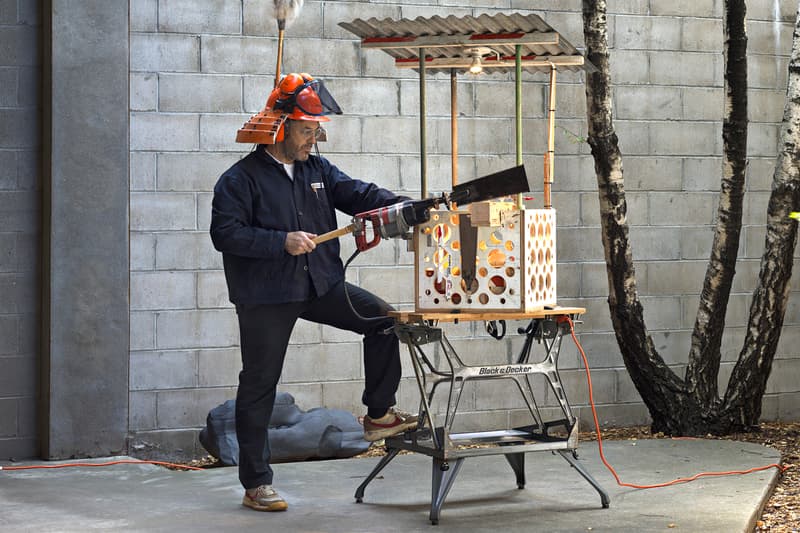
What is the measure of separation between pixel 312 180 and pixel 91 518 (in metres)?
1.49

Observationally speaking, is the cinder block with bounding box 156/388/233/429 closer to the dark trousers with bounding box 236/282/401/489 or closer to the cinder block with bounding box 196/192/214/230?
the cinder block with bounding box 196/192/214/230

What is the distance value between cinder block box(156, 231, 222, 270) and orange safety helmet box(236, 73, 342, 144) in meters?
1.42

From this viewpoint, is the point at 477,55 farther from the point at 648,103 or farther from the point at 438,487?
the point at 648,103


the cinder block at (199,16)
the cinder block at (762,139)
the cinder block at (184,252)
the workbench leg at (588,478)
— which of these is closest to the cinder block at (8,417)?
the cinder block at (184,252)

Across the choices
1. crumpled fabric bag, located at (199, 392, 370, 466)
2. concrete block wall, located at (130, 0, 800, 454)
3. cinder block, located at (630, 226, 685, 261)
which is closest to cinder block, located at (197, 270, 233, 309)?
concrete block wall, located at (130, 0, 800, 454)

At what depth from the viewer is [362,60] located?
5.79 m

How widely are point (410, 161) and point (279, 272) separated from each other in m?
1.86

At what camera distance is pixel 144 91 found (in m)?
5.47

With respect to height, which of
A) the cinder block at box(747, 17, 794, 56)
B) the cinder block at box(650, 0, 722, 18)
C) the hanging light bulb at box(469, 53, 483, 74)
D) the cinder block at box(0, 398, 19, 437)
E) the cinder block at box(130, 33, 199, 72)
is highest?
the cinder block at box(650, 0, 722, 18)

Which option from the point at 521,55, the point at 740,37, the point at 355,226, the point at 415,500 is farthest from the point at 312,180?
the point at 740,37

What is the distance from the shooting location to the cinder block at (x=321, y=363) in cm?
572

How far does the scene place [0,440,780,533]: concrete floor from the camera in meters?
3.99

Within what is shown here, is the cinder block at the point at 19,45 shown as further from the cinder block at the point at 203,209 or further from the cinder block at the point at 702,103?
the cinder block at the point at 702,103

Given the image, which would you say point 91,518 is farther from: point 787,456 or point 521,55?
point 787,456
